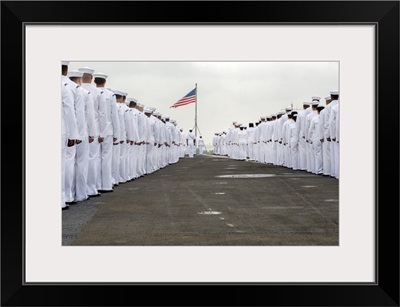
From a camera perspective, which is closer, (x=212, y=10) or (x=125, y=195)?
(x=212, y=10)

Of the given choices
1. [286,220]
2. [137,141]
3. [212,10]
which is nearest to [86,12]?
[212,10]

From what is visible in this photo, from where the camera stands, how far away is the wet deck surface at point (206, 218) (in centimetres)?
605

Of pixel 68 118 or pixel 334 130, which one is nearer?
pixel 68 118

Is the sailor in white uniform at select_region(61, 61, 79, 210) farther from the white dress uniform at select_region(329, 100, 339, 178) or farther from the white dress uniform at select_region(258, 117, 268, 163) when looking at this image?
the white dress uniform at select_region(258, 117, 268, 163)

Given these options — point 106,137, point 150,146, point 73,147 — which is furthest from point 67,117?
point 150,146

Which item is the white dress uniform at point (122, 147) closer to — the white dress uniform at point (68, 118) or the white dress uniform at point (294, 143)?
the white dress uniform at point (68, 118)

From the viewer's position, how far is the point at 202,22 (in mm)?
2996

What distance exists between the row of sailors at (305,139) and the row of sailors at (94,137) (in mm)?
5347

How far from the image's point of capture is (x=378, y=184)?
3051 mm

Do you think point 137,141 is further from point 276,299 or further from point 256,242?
point 276,299

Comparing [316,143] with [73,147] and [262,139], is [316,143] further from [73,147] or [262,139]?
[262,139]

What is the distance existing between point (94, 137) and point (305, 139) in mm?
11047

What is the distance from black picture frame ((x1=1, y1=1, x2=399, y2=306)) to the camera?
9.78ft

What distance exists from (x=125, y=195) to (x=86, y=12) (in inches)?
322
